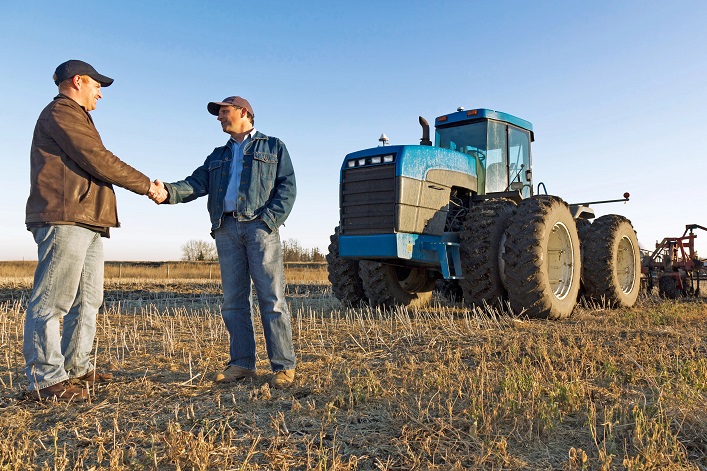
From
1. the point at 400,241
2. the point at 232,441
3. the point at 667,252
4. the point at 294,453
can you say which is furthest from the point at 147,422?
the point at 667,252

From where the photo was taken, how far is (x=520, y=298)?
21.1ft

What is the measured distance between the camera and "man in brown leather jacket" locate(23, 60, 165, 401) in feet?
11.3

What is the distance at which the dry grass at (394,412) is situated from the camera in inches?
97.2

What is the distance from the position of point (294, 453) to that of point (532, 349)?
9.15 ft

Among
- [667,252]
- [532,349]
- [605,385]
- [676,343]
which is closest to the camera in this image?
[605,385]

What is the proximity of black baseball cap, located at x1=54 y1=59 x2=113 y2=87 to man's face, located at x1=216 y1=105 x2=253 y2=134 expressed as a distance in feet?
2.74

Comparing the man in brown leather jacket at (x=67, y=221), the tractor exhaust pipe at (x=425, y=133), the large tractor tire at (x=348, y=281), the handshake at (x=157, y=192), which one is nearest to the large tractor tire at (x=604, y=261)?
the tractor exhaust pipe at (x=425, y=133)

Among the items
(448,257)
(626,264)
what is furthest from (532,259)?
(626,264)

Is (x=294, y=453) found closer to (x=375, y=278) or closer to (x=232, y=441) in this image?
(x=232, y=441)

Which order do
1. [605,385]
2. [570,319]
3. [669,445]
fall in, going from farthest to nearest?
1. [570,319]
2. [605,385]
3. [669,445]

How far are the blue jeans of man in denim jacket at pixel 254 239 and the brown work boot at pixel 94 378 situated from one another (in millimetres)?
851

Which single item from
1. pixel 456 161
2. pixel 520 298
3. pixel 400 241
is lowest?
pixel 520 298

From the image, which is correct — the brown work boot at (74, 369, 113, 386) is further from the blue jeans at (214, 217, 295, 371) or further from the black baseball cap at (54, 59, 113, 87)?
the black baseball cap at (54, 59, 113, 87)

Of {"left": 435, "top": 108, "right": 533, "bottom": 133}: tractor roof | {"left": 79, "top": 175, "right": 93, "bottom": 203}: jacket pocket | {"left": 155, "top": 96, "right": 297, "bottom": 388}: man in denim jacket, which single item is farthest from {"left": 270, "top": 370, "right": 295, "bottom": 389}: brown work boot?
{"left": 435, "top": 108, "right": 533, "bottom": 133}: tractor roof
